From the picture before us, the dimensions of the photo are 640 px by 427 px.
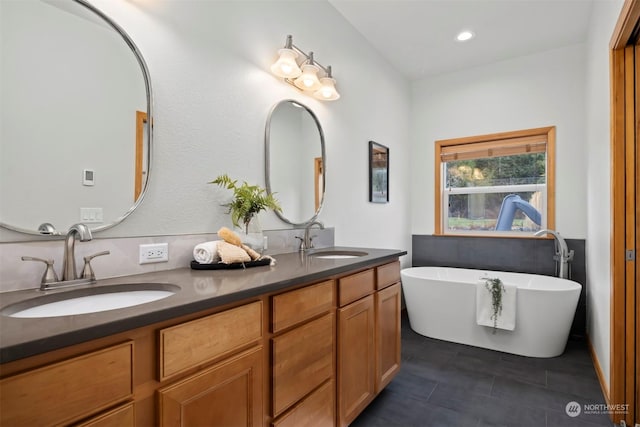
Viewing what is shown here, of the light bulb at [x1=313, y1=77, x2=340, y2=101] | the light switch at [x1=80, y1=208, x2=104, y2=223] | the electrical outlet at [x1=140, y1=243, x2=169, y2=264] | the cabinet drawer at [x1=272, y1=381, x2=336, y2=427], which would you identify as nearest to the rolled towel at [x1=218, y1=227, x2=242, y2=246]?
the electrical outlet at [x1=140, y1=243, x2=169, y2=264]

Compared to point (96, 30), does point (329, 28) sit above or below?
above

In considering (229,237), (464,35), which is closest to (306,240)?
(229,237)

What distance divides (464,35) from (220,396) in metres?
3.47

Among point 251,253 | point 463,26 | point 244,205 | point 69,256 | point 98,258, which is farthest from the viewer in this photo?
point 463,26

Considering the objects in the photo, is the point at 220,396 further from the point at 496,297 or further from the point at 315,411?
the point at 496,297

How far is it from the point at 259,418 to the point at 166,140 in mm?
1206

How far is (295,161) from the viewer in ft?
7.65

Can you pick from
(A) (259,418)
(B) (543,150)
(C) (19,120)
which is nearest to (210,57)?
(C) (19,120)

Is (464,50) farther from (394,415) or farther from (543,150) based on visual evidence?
(394,415)

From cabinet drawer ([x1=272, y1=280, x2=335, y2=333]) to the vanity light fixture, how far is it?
134 centimetres

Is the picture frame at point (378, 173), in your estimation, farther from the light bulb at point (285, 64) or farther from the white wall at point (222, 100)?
the light bulb at point (285, 64)

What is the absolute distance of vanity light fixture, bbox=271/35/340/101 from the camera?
6.79ft

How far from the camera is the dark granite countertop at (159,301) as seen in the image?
26.0 inches

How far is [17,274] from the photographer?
1.08 m
